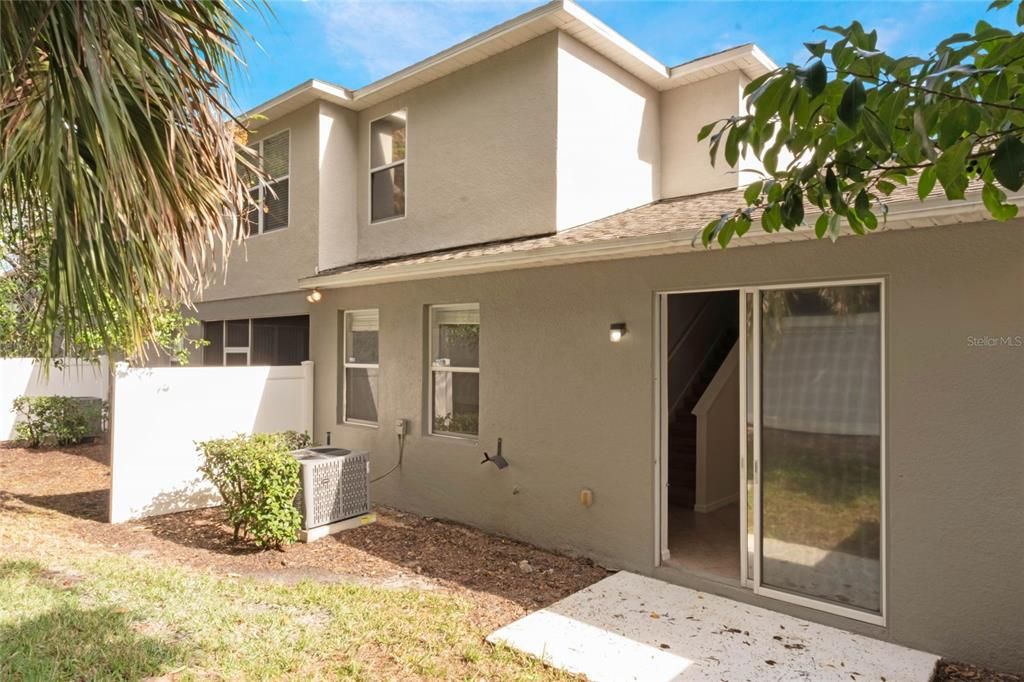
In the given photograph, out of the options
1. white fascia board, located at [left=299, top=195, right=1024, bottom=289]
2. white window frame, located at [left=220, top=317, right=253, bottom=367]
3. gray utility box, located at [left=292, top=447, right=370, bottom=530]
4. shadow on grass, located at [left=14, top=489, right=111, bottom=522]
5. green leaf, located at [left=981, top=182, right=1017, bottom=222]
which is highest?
white fascia board, located at [left=299, top=195, right=1024, bottom=289]

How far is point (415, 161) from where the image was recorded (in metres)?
9.96

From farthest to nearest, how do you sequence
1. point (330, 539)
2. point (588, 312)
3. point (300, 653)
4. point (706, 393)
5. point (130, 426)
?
1. point (706, 393)
2. point (130, 426)
3. point (330, 539)
4. point (588, 312)
5. point (300, 653)

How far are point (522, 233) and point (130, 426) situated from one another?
18.9 ft

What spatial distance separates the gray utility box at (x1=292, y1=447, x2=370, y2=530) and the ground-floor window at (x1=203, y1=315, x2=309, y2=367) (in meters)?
5.18

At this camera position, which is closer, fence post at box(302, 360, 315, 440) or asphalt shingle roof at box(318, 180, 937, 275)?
asphalt shingle roof at box(318, 180, 937, 275)

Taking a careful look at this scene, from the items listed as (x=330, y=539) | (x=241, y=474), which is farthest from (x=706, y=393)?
(x=241, y=474)

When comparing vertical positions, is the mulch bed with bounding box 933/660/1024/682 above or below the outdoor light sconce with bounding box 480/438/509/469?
below

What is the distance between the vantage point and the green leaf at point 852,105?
170 cm

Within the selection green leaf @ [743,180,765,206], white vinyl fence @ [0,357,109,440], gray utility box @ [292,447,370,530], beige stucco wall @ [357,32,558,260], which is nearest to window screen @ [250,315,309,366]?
beige stucco wall @ [357,32,558,260]

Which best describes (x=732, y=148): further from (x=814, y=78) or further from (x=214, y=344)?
(x=214, y=344)

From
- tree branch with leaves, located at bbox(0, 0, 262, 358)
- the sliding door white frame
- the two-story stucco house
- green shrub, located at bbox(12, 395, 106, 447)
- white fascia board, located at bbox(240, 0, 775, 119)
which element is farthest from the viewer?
green shrub, located at bbox(12, 395, 106, 447)

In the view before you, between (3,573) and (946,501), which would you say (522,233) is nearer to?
(946,501)

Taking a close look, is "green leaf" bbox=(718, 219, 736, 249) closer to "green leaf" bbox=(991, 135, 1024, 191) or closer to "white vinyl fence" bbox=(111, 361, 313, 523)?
"green leaf" bbox=(991, 135, 1024, 191)

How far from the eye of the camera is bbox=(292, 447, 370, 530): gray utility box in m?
7.54
